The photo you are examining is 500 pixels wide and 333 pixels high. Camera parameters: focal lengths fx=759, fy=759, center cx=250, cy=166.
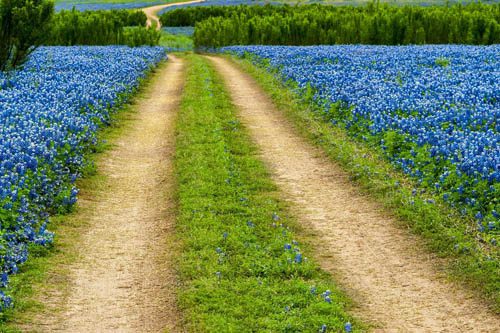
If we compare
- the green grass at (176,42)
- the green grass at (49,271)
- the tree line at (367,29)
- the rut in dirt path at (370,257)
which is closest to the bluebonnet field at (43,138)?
the green grass at (49,271)

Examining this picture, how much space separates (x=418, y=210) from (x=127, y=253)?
185 inches

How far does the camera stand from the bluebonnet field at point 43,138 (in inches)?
444

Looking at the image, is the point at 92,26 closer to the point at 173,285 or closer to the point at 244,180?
the point at 244,180

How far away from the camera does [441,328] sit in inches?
342

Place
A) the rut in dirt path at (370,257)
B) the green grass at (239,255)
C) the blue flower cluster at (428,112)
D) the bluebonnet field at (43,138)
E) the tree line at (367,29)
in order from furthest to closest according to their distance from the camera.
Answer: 1. the tree line at (367,29)
2. the blue flower cluster at (428,112)
3. the bluebonnet field at (43,138)
4. the rut in dirt path at (370,257)
5. the green grass at (239,255)

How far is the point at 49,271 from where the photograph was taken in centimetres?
1032

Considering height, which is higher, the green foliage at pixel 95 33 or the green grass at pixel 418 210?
the green foliage at pixel 95 33

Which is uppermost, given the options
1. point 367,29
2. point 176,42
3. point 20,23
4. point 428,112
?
point 20,23

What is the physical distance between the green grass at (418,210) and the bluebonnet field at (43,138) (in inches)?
215

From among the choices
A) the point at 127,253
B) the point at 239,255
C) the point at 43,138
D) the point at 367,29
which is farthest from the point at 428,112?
the point at 367,29

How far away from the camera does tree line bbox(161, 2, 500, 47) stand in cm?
5075

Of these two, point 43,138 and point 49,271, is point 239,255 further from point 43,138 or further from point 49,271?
point 43,138

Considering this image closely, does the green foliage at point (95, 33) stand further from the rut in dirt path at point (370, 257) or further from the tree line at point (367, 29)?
the rut in dirt path at point (370, 257)

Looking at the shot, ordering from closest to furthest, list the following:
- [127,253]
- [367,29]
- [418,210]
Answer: [127,253], [418,210], [367,29]
